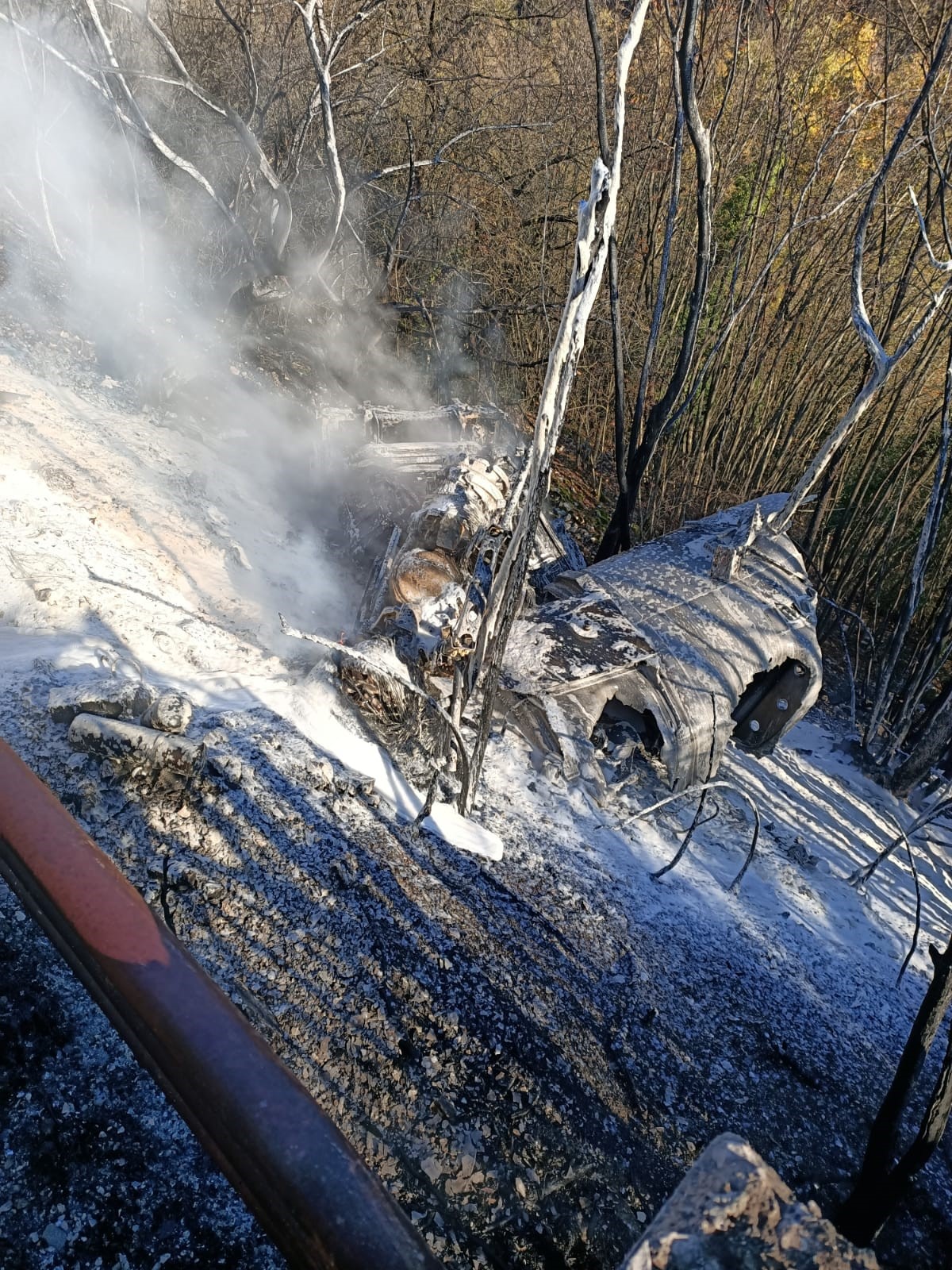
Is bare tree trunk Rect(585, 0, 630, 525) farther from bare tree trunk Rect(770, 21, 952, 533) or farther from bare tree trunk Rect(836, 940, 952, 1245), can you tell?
bare tree trunk Rect(836, 940, 952, 1245)

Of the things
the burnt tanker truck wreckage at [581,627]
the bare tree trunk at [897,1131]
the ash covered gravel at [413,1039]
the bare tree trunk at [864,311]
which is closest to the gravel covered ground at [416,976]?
the ash covered gravel at [413,1039]

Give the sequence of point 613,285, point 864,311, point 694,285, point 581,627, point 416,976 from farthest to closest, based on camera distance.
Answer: point 694,285
point 613,285
point 864,311
point 581,627
point 416,976

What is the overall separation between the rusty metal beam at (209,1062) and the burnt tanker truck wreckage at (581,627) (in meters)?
1.81

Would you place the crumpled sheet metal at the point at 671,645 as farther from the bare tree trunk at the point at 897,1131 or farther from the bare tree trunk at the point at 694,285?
the bare tree trunk at the point at 897,1131

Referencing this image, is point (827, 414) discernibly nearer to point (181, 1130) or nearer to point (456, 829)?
point (456, 829)

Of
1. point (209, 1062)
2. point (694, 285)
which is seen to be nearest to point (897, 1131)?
point (209, 1062)

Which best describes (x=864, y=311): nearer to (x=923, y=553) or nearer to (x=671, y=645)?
(x=923, y=553)

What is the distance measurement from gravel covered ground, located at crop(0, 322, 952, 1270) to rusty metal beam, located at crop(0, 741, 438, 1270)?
102 cm

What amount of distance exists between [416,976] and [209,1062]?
5.94ft

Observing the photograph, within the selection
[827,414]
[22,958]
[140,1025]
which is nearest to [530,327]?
[827,414]

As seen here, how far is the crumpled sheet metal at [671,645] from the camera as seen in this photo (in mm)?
3902

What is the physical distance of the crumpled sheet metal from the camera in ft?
12.8

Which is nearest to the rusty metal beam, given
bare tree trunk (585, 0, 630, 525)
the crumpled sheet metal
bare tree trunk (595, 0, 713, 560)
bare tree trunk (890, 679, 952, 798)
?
the crumpled sheet metal

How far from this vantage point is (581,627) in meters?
4.20
